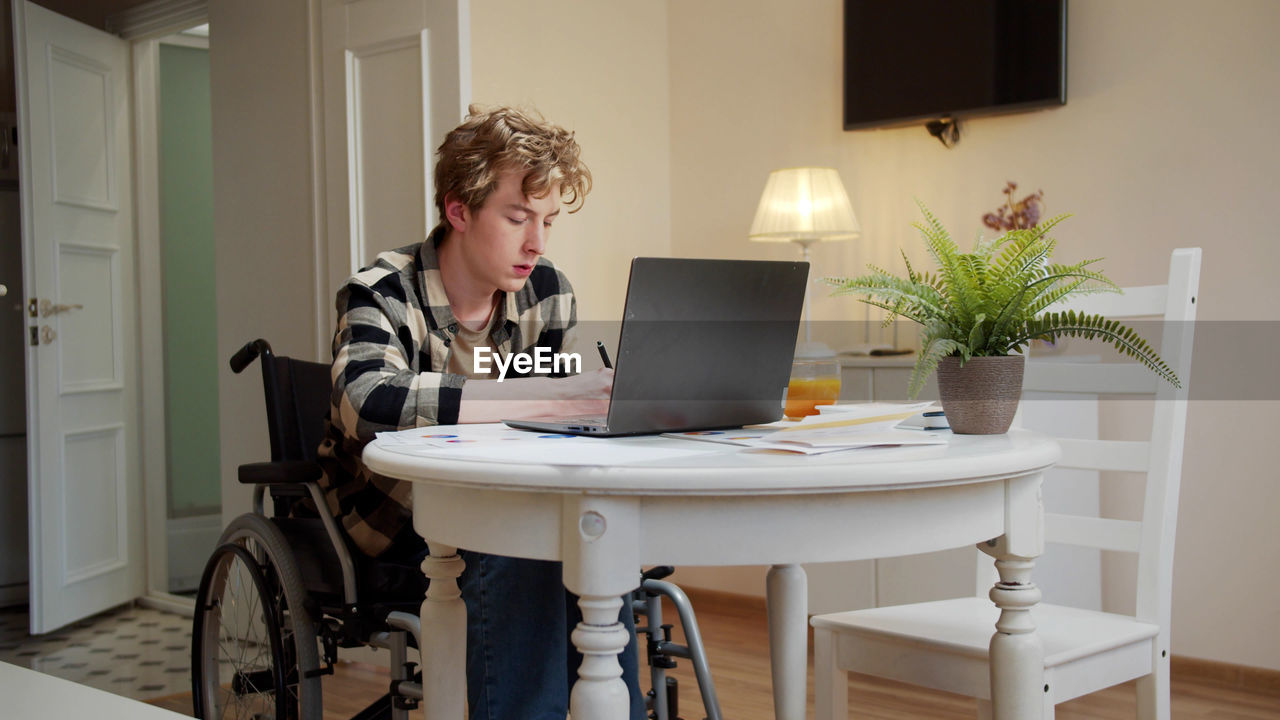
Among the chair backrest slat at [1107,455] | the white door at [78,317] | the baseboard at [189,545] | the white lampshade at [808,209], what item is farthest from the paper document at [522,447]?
the baseboard at [189,545]

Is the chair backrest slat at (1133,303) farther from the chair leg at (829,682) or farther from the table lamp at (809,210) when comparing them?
the table lamp at (809,210)

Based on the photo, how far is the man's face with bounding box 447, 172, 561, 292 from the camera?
178cm

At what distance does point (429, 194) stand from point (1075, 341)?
71.5 inches

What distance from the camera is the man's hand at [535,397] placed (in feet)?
4.87

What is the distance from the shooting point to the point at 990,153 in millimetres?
3197

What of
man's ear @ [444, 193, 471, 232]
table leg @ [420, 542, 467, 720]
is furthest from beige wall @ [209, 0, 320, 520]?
table leg @ [420, 542, 467, 720]

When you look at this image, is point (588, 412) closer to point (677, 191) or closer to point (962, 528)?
point (962, 528)

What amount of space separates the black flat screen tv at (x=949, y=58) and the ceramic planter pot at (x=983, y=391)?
76.4 inches

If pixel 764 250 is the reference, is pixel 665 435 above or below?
below

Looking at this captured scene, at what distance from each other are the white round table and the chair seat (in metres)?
0.36

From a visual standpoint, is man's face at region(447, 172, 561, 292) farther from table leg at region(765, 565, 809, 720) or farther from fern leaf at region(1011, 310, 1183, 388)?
fern leaf at region(1011, 310, 1183, 388)

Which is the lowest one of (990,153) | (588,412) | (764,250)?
(588,412)

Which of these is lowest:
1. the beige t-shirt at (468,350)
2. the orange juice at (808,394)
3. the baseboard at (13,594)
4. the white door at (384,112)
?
the baseboard at (13,594)

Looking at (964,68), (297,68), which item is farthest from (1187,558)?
(297,68)
